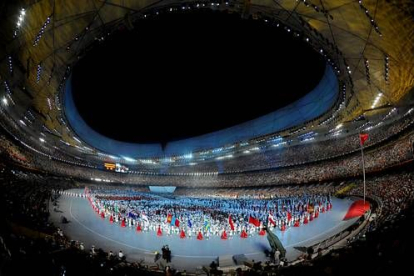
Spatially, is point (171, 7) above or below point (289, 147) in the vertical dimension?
below

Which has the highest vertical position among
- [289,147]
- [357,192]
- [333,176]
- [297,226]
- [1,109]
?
[289,147]

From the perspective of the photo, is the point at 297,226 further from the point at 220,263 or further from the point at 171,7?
the point at 171,7

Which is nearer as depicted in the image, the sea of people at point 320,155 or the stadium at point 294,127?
the stadium at point 294,127

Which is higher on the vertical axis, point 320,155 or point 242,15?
point 242,15

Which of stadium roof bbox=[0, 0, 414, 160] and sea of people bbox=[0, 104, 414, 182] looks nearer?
stadium roof bbox=[0, 0, 414, 160]

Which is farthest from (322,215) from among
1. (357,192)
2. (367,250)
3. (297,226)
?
(367,250)

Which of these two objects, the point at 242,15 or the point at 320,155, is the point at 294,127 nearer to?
the point at 320,155

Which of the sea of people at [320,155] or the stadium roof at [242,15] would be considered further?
the sea of people at [320,155]

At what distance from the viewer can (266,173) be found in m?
45.0

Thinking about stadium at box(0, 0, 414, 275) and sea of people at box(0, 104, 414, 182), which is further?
sea of people at box(0, 104, 414, 182)

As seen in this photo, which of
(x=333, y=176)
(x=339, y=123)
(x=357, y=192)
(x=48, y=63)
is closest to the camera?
(x=48, y=63)

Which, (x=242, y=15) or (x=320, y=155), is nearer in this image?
(x=242, y=15)

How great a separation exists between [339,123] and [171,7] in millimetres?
23279

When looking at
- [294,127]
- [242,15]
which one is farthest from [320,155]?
[242,15]
